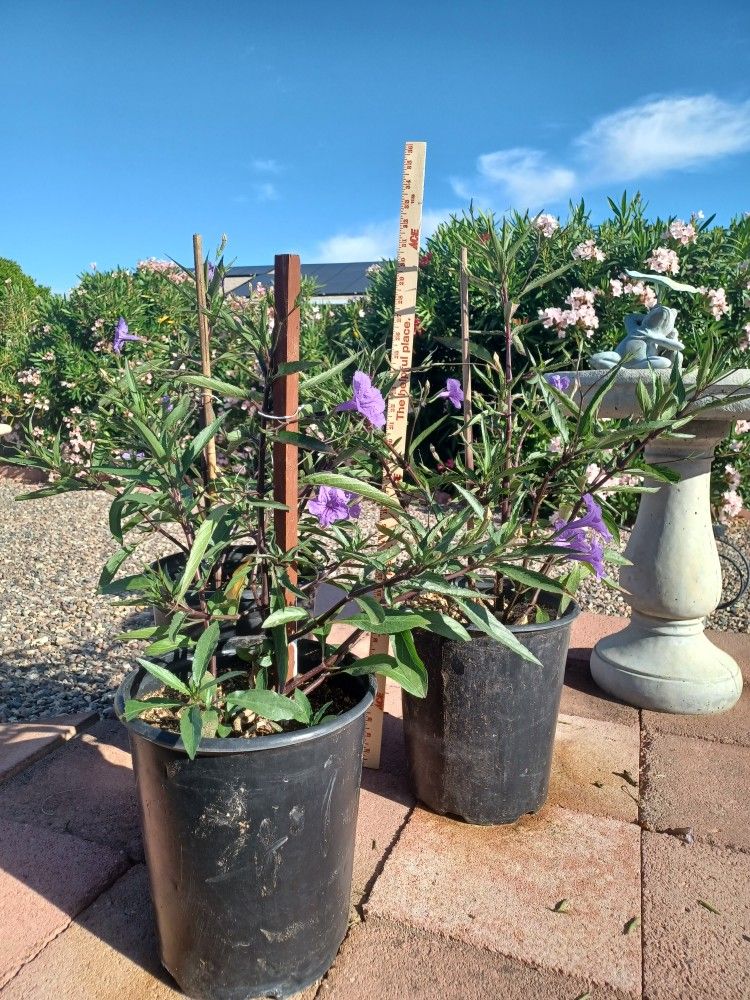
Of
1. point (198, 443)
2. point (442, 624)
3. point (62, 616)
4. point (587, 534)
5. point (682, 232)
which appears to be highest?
point (682, 232)

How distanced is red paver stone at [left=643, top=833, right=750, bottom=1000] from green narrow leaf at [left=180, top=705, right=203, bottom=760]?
1.02 m

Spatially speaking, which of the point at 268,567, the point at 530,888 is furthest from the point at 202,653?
the point at 530,888

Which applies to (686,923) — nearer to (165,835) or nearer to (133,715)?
(165,835)

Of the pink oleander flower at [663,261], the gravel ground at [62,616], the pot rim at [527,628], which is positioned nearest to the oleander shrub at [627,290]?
the pink oleander flower at [663,261]

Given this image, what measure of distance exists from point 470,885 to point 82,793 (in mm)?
1078

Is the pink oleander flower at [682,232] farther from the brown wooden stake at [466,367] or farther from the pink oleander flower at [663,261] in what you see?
the brown wooden stake at [466,367]

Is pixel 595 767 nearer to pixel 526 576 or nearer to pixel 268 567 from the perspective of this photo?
pixel 526 576

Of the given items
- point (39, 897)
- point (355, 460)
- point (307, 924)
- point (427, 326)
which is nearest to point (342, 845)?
point (307, 924)

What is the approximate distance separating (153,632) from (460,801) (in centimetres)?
102

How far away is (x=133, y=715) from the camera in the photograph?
1.33m

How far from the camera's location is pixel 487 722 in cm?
195

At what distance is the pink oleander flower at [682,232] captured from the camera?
4.90 metres

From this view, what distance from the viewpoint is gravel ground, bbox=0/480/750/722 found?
2.82 m

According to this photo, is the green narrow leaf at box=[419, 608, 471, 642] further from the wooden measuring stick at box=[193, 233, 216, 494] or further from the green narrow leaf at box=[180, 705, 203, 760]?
the wooden measuring stick at box=[193, 233, 216, 494]
